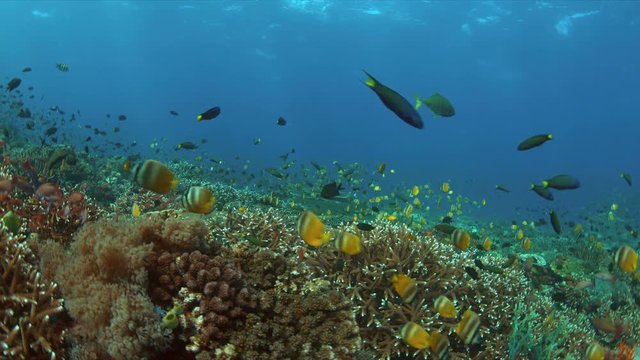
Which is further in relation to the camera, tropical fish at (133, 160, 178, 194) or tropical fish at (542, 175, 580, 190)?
tropical fish at (542, 175, 580, 190)

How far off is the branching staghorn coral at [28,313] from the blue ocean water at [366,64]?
21715 mm

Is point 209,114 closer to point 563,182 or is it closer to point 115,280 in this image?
point 115,280

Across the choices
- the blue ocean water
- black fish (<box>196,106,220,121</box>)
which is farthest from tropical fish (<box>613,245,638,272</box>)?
the blue ocean water

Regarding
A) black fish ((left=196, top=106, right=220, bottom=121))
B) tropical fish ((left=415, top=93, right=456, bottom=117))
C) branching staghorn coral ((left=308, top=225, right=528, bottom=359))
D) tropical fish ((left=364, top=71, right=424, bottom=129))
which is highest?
tropical fish ((left=364, top=71, right=424, bottom=129))

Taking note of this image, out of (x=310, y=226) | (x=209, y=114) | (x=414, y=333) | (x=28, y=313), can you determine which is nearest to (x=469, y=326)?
(x=414, y=333)

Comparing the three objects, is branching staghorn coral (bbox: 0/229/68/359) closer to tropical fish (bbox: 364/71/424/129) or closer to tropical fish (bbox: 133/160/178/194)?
tropical fish (bbox: 133/160/178/194)

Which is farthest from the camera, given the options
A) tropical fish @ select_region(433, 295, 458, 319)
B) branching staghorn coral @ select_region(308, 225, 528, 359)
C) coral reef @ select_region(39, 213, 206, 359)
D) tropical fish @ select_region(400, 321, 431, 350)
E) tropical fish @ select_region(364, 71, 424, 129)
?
branching staghorn coral @ select_region(308, 225, 528, 359)

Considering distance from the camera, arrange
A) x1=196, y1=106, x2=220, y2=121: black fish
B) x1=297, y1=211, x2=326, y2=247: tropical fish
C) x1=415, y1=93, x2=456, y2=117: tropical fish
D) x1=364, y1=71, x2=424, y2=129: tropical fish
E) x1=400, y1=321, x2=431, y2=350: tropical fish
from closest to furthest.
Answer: x1=364, y1=71, x2=424, y2=129: tropical fish → x1=400, y1=321, x2=431, y2=350: tropical fish → x1=297, y1=211, x2=326, y2=247: tropical fish → x1=415, y1=93, x2=456, y2=117: tropical fish → x1=196, y1=106, x2=220, y2=121: black fish

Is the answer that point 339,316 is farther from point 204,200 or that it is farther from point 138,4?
point 138,4

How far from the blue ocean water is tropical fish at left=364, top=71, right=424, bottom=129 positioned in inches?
914

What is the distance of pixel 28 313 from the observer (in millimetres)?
4164

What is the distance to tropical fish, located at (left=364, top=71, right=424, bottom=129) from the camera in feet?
13.3

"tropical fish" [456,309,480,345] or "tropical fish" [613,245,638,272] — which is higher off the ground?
"tropical fish" [456,309,480,345]

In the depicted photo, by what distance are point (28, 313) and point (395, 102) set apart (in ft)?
13.8
